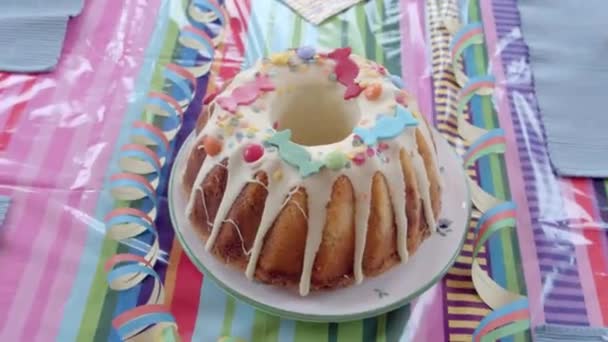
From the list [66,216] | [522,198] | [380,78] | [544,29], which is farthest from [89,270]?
[544,29]

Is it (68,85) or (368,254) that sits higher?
(68,85)

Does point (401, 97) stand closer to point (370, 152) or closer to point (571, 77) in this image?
point (370, 152)

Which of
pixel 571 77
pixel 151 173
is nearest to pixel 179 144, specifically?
pixel 151 173

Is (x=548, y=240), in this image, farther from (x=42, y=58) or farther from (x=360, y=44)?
(x=42, y=58)

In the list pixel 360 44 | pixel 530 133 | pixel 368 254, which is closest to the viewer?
pixel 368 254

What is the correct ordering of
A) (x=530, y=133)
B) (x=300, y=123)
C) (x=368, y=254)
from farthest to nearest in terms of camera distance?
(x=530, y=133)
(x=300, y=123)
(x=368, y=254)

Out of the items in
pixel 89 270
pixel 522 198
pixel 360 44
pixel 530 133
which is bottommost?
pixel 89 270

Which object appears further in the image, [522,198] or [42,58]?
[42,58]
